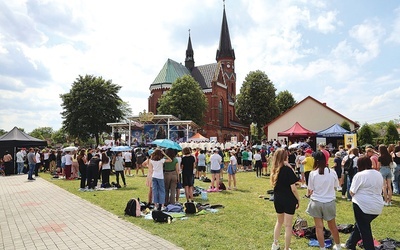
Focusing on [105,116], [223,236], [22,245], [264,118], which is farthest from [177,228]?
[264,118]

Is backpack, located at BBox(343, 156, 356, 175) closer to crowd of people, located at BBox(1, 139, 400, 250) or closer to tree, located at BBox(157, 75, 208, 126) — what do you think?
crowd of people, located at BBox(1, 139, 400, 250)

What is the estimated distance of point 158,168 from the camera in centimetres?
924

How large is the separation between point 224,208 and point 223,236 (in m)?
3.01

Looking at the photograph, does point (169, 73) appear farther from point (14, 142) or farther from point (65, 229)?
point (65, 229)

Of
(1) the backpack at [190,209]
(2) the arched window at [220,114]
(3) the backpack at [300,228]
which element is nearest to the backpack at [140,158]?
(1) the backpack at [190,209]

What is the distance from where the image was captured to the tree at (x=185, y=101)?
1937 inches

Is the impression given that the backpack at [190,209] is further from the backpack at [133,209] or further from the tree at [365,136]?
the tree at [365,136]

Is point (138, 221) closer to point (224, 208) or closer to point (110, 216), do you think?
point (110, 216)

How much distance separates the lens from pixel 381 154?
1009 centimetres

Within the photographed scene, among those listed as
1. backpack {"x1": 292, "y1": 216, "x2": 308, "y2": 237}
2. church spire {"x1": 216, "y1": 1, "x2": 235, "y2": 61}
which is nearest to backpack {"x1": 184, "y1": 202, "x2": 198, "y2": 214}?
backpack {"x1": 292, "y1": 216, "x2": 308, "y2": 237}

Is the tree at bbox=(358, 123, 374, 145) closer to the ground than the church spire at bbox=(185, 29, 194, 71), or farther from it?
closer to the ground

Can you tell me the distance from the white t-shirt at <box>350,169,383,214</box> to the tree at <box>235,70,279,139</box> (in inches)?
2040

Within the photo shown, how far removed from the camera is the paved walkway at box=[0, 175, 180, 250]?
6.33 m

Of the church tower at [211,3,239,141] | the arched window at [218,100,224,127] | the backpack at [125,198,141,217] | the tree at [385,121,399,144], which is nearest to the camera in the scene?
the backpack at [125,198,141,217]
